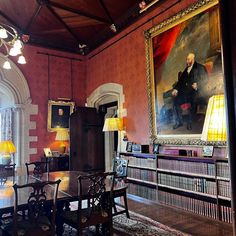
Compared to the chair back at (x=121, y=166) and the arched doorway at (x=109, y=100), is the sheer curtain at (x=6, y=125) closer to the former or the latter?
the arched doorway at (x=109, y=100)

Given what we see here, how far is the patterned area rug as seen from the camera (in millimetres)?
3296

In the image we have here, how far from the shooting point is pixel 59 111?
7.06 m

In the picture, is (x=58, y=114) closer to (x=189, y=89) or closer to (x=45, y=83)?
(x=45, y=83)

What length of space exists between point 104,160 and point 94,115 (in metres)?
1.35

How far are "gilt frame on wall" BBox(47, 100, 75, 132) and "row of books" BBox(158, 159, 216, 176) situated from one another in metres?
3.51

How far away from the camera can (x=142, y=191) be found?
195 inches

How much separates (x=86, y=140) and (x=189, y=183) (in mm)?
3482

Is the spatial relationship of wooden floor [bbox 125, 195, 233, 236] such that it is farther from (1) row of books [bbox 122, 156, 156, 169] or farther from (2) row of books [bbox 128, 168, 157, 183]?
(1) row of books [bbox 122, 156, 156, 169]

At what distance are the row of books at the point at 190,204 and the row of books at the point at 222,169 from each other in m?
0.49

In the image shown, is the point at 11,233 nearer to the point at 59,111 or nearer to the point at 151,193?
the point at 151,193

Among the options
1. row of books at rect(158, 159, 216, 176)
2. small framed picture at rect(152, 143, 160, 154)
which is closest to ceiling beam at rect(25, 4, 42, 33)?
small framed picture at rect(152, 143, 160, 154)

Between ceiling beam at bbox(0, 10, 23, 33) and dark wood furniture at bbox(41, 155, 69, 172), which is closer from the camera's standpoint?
ceiling beam at bbox(0, 10, 23, 33)

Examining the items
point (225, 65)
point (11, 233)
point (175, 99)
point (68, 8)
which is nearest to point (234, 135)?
point (225, 65)

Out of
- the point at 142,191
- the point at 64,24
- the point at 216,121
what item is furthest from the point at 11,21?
the point at 216,121
